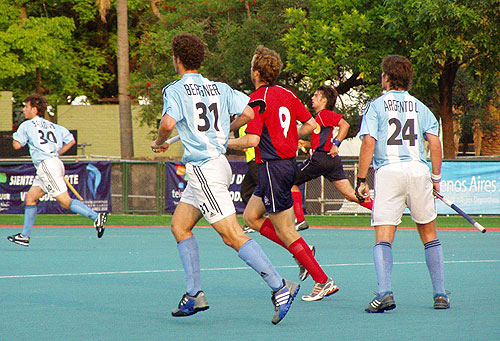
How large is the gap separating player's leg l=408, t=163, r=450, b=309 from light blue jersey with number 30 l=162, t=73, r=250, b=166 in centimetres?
170

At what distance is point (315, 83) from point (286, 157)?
763 inches

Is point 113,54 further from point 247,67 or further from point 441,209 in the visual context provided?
point 441,209

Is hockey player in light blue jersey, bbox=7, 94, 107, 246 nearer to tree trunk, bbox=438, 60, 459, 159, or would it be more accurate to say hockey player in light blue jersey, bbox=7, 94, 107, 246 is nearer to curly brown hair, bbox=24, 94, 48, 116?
curly brown hair, bbox=24, 94, 48, 116

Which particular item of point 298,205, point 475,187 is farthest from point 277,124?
point 475,187

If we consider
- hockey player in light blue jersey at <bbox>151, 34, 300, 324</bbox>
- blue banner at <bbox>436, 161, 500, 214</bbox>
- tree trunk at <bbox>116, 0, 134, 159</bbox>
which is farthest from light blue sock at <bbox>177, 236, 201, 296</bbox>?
tree trunk at <bbox>116, 0, 134, 159</bbox>

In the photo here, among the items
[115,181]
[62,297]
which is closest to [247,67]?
[115,181]

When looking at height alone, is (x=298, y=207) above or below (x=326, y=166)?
below

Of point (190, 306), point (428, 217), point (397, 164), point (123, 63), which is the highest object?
point (123, 63)

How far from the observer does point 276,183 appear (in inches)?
299

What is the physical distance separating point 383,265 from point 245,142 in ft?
5.05

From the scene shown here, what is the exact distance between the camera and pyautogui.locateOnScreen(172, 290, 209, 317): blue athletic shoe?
6.68m

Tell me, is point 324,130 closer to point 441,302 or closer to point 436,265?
point 436,265

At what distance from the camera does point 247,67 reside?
29.9 meters

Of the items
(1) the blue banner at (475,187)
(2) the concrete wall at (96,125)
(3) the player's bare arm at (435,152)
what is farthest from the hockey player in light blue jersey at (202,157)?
(2) the concrete wall at (96,125)
